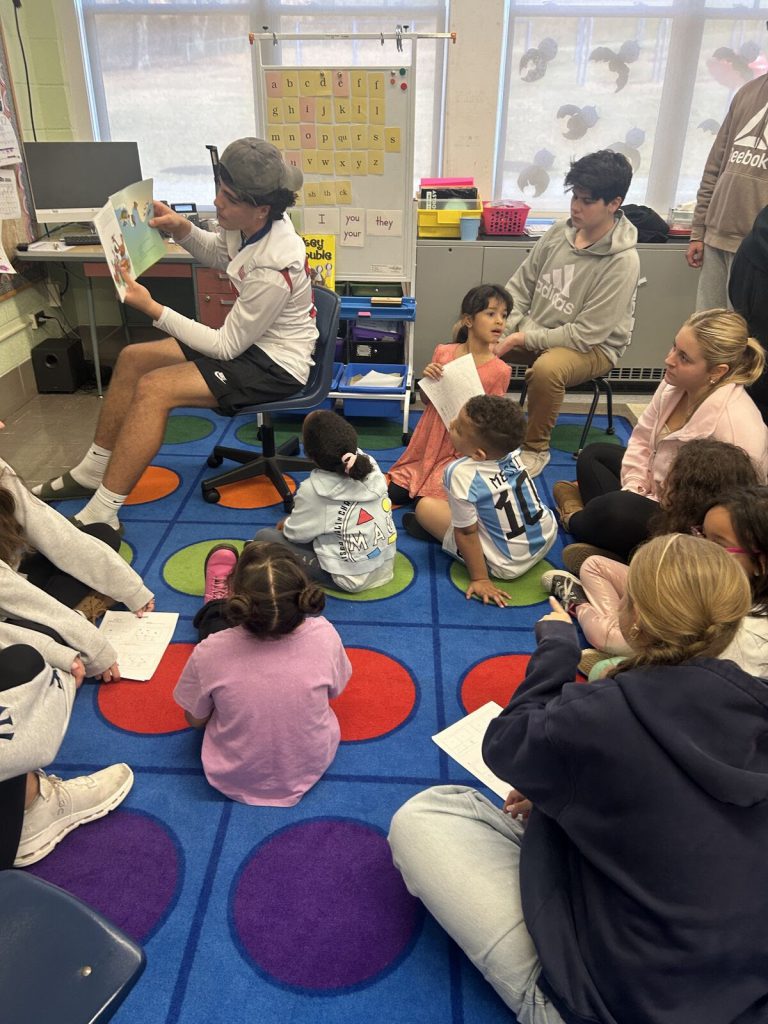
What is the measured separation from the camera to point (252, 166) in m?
2.33

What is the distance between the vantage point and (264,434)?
2.91 meters

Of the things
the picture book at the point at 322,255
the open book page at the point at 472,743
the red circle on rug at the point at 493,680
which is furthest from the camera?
the picture book at the point at 322,255

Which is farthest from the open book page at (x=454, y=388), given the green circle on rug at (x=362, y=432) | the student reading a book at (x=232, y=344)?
the green circle on rug at (x=362, y=432)

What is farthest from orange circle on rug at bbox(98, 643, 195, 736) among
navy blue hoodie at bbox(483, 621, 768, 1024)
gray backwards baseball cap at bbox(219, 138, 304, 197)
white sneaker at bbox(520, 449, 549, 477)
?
white sneaker at bbox(520, 449, 549, 477)

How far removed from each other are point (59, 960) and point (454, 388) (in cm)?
208

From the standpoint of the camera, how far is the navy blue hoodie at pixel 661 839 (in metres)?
0.93

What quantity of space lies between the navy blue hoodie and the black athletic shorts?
5.96ft

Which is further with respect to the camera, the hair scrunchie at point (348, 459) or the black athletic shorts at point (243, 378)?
the black athletic shorts at point (243, 378)

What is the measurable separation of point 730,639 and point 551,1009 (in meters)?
0.63

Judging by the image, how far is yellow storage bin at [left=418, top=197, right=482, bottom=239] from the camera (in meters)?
3.65

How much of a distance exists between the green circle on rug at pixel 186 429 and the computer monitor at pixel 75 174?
3.85 ft

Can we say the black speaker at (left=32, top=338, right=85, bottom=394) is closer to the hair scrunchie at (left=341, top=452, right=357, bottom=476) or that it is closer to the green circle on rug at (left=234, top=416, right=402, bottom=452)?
the green circle on rug at (left=234, top=416, right=402, bottom=452)

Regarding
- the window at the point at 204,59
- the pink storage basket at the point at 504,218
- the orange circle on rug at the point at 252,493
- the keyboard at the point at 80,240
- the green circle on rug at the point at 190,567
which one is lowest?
the orange circle on rug at the point at 252,493

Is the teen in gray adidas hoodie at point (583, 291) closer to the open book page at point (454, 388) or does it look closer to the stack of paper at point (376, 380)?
the stack of paper at point (376, 380)
